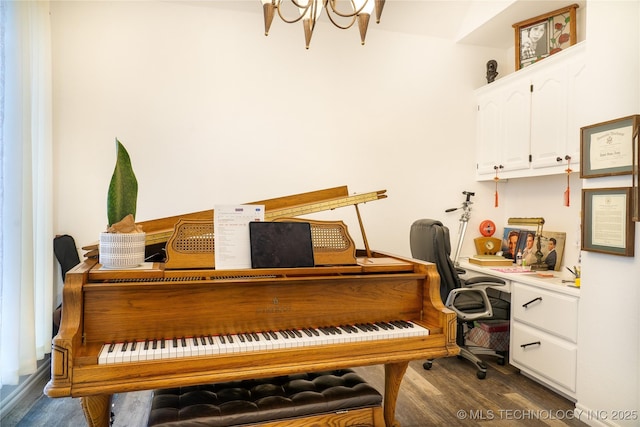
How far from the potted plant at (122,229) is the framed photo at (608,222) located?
2297 mm

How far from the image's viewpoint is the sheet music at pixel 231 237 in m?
1.64

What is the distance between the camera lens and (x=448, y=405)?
2.52m

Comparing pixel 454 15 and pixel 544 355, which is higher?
pixel 454 15

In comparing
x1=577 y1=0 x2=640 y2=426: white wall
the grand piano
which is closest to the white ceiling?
x1=577 y1=0 x2=640 y2=426: white wall

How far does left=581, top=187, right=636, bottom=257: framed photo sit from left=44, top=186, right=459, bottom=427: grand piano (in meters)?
1.10

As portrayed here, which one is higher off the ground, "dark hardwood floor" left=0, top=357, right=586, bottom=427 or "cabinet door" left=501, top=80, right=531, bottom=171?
"cabinet door" left=501, top=80, right=531, bottom=171

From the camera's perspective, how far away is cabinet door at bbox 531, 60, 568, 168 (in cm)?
305

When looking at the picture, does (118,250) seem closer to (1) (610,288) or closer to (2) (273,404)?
(2) (273,404)

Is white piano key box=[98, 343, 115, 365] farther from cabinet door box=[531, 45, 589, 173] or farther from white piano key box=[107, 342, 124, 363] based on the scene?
cabinet door box=[531, 45, 589, 173]

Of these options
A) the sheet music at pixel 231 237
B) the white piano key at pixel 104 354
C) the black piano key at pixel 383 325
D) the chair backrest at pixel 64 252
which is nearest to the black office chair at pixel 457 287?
the black piano key at pixel 383 325

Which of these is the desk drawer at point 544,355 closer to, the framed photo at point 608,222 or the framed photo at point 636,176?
the framed photo at point 608,222

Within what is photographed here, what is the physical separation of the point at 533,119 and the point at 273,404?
2.97 m

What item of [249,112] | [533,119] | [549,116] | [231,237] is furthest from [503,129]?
[231,237]

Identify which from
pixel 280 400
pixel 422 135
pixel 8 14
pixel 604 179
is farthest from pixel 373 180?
pixel 8 14
